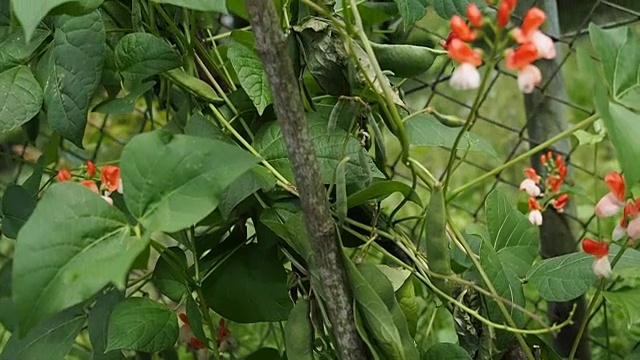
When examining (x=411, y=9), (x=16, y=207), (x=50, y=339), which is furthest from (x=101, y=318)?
(x=411, y=9)

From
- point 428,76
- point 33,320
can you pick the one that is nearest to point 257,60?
point 33,320

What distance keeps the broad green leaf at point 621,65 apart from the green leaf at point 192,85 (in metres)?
0.35

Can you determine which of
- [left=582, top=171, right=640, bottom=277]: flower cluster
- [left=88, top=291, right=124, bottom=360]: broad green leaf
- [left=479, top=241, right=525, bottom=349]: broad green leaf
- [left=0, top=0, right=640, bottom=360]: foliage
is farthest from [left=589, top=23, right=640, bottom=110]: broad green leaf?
[left=88, top=291, right=124, bottom=360]: broad green leaf

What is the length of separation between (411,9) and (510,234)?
25cm

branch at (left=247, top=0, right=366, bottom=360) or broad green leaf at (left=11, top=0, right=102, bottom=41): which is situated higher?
broad green leaf at (left=11, top=0, right=102, bottom=41)

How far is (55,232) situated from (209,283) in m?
0.28

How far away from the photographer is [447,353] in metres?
0.75

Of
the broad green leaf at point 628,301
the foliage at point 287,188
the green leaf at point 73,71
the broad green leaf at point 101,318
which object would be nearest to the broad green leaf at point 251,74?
the foliage at point 287,188

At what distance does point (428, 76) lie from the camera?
164 cm

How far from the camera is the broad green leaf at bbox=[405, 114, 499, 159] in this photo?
79 centimetres

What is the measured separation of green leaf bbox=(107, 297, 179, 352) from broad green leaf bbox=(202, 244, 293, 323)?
6 cm

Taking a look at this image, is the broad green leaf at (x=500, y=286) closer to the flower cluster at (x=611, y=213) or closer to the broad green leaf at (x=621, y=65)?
the flower cluster at (x=611, y=213)

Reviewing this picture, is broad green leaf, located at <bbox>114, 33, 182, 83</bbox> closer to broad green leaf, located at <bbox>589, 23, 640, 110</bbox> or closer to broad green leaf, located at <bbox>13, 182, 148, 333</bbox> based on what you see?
broad green leaf, located at <bbox>13, 182, 148, 333</bbox>

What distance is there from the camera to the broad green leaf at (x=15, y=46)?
81cm
